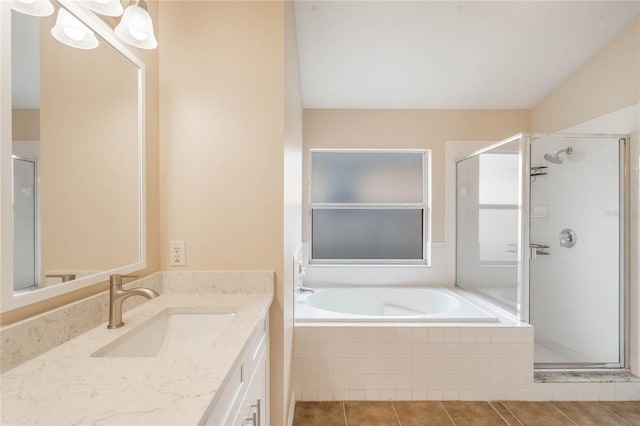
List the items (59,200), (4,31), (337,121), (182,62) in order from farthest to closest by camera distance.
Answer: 1. (337,121)
2. (182,62)
3. (59,200)
4. (4,31)

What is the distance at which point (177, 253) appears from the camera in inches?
61.8

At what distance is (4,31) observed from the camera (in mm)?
801

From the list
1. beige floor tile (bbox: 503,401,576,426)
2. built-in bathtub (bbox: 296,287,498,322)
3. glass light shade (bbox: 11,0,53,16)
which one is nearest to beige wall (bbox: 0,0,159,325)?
glass light shade (bbox: 11,0,53,16)

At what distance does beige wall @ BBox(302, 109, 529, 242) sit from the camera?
10.5ft

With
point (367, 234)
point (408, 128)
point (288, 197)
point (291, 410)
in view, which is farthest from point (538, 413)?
point (408, 128)

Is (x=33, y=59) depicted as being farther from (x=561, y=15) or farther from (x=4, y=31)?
(x=561, y=15)

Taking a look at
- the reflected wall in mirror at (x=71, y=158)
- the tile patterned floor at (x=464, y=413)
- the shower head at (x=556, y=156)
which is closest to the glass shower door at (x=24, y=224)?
the reflected wall in mirror at (x=71, y=158)

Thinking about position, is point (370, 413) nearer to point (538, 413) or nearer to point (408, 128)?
point (538, 413)

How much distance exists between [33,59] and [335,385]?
221cm

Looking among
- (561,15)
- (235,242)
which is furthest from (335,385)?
(561,15)

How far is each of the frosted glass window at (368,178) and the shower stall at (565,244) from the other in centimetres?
90

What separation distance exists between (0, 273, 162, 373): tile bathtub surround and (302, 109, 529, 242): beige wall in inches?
95.0

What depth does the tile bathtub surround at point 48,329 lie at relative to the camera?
2.64 feet

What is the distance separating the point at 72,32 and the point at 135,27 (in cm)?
20
